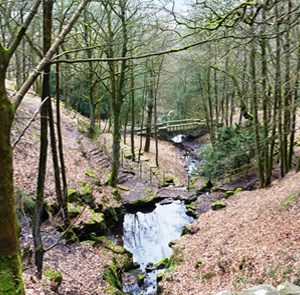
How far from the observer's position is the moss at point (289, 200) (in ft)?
34.7

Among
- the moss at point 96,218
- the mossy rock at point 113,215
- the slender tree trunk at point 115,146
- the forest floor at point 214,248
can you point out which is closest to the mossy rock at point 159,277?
the forest floor at point 214,248

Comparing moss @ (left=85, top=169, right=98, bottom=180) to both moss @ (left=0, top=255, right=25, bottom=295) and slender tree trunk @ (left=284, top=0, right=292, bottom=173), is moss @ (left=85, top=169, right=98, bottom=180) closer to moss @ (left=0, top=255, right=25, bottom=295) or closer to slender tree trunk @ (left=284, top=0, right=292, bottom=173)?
slender tree trunk @ (left=284, top=0, right=292, bottom=173)

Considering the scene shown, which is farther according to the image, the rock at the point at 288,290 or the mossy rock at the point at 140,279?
the mossy rock at the point at 140,279

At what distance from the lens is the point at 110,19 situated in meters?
17.5

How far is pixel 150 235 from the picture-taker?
15430mm

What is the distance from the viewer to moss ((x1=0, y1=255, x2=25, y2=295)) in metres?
3.67

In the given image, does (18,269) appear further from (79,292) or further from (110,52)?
(110,52)

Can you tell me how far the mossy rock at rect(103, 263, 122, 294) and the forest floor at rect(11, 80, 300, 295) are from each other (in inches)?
6.9

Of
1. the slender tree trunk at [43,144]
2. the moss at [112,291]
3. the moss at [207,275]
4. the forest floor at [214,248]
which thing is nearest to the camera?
the slender tree trunk at [43,144]

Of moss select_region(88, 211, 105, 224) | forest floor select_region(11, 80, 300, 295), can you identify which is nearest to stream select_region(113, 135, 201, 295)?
forest floor select_region(11, 80, 300, 295)

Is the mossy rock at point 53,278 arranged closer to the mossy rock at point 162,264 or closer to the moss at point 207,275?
the moss at point 207,275

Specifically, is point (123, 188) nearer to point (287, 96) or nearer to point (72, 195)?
point (72, 195)

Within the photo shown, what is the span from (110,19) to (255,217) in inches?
445

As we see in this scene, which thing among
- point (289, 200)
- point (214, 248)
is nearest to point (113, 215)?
point (214, 248)
